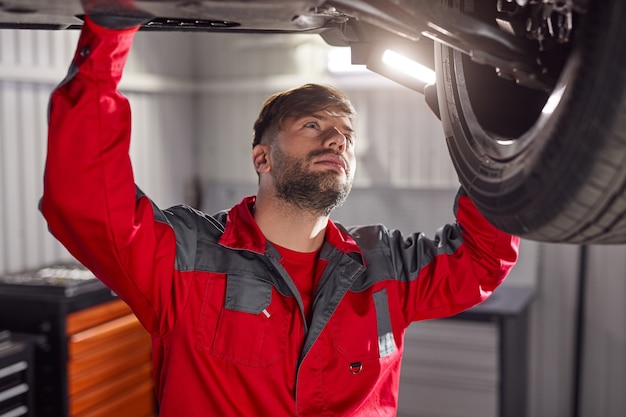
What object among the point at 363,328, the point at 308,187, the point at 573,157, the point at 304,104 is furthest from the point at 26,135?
the point at 573,157

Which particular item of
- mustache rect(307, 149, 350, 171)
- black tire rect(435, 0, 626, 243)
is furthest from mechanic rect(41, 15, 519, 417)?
black tire rect(435, 0, 626, 243)

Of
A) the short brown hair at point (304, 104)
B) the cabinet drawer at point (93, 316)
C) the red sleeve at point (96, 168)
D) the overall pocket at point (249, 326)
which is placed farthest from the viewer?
the cabinet drawer at point (93, 316)

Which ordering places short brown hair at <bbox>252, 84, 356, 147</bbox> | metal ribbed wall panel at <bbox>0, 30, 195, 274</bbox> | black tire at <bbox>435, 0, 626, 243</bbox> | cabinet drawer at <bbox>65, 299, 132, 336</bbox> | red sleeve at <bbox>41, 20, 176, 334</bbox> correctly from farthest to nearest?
metal ribbed wall panel at <bbox>0, 30, 195, 274</bbox>, cabinet drawer at <bbox>65, 299, 132, 336</bbox>, short brown hair at <bbox>252, 84, 356, 147</bbox>, red sleeve at <bbox>41, 20, 176, 334</bbox>, black tire at <bbox>435, 0, 626, 243</bbox>

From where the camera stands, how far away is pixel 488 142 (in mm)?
1027

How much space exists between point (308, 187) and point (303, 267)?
0.20 meters

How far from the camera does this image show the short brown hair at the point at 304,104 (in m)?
1.69

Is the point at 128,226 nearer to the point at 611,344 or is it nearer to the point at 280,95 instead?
the point at 280,95

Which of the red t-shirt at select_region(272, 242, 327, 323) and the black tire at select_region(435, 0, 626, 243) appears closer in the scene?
the black tire at select_region(435, 0, 626, 243)

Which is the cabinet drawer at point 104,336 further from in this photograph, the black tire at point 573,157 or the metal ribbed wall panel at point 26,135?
the black tire at point 573,157

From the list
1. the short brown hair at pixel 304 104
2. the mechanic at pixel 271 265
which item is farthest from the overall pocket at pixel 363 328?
the short brown hair at pixel 304 104

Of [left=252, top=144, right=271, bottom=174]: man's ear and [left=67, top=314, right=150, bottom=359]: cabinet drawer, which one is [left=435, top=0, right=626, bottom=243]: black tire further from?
[left=67, top=314, right=150, bottom=359]: cabinet drawer

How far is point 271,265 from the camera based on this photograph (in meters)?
1.54

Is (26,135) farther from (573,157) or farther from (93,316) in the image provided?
(573,157)

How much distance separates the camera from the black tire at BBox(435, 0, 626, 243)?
747 mm
